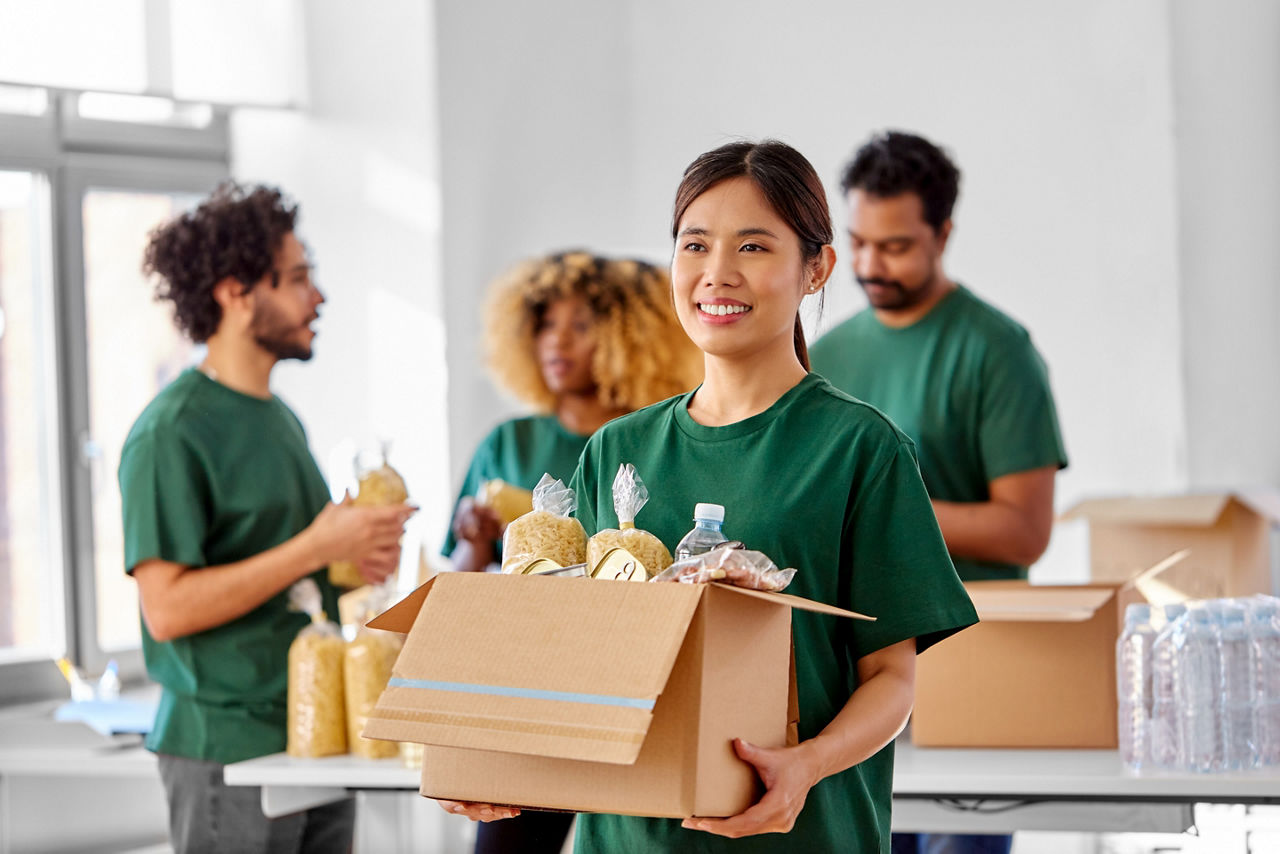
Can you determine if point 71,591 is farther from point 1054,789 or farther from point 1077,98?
point 1077,98

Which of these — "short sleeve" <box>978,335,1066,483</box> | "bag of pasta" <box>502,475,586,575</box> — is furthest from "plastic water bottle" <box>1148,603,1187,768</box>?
"bag of pasta" <box>502,475,586,575</box>

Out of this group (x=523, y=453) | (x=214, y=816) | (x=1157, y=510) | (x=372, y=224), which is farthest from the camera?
(x=372, y=224)

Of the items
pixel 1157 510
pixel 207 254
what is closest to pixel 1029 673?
pixel 1157 510

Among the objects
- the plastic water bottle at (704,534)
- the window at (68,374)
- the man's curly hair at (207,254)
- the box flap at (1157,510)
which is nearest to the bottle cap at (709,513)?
the plastic water bottle at (704,534)

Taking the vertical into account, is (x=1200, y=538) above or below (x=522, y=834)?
above

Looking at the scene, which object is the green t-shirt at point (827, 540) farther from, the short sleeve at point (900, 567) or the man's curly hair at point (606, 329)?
the man's curly hair at point (606, 329)

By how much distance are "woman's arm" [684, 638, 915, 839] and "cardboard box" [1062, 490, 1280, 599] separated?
1.41 meters

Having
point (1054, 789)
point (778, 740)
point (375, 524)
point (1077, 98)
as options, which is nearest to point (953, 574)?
point (778, 740)

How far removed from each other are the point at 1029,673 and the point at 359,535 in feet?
3.42

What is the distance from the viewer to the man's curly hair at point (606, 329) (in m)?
2.97

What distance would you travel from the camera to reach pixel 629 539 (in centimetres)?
113

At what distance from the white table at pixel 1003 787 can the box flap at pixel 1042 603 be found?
0.68 feet

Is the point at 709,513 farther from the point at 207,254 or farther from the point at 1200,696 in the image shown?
the point at 207,254

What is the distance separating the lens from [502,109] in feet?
12.9
